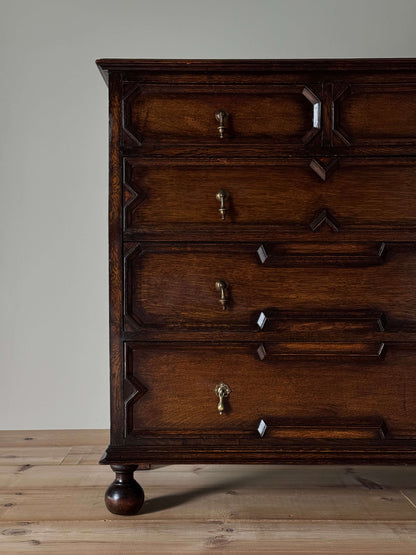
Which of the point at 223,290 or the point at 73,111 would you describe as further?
the point at 73,111

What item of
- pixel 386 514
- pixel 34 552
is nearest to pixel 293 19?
pixel 386 514

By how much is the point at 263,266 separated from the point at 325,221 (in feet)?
0.62

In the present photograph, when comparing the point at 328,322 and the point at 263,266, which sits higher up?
the point at 263,266

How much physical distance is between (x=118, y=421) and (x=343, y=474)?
778 mm

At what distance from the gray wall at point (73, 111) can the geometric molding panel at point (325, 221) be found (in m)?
0.91

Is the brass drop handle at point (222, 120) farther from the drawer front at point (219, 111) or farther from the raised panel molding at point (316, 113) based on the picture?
the raised panel molding at point (316, 113)

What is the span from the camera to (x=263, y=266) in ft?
5.64

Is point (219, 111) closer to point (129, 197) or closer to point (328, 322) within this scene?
point (129, 197)

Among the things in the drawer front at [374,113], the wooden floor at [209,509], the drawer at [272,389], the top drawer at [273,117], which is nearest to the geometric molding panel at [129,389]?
the drawer at [272,389]

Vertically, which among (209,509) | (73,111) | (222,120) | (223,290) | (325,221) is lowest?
(209,509)

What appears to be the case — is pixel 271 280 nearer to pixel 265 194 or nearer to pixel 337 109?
pixel 265 194

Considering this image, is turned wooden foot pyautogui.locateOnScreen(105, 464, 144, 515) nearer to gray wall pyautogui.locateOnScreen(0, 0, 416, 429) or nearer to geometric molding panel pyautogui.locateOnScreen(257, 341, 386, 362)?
geometric molding panel pyautogui.locateOnScreen(257, 341, 386, 362)

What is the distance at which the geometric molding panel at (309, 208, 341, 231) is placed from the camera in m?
1.71

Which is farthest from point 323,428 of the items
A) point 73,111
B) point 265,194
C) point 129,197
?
point 73,111
